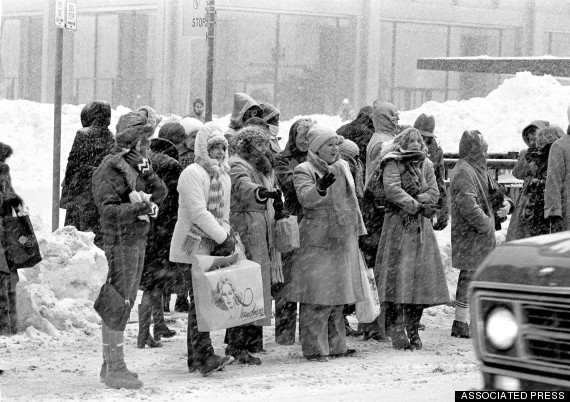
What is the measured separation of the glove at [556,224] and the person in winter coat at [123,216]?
4.34 m

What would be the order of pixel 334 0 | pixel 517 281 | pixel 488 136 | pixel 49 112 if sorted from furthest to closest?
pixel 334 0 < pixel 49 112 < pixel 488 136 < pixel 517 281

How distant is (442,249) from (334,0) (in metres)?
26.1

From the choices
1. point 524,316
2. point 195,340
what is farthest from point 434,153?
point 524,316

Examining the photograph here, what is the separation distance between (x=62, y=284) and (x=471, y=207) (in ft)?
12.7

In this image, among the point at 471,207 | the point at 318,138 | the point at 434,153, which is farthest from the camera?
the point at 434,153

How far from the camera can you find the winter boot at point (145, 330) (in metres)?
9.84

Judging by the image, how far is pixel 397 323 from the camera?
401 inches

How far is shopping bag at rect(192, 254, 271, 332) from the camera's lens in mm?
8484

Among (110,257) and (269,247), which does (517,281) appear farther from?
(269,247)

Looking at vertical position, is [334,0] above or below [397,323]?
above

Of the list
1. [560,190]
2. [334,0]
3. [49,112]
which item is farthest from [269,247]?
[334,0]

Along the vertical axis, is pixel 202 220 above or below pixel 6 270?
above

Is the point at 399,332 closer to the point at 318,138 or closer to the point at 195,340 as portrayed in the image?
the point at 318,138

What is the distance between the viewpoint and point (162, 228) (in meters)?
10.3
